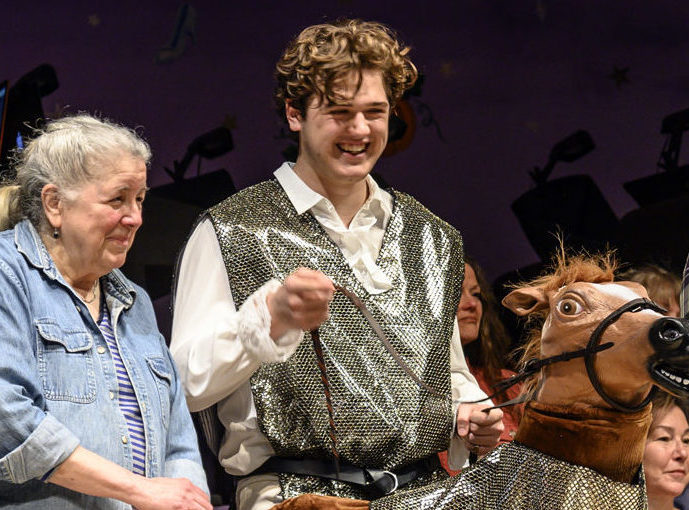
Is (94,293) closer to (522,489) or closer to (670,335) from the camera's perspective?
(522,489)

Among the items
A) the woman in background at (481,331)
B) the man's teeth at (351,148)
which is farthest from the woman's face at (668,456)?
the man's teeth at (351,148)

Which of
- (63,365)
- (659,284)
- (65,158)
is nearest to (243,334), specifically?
(63,365)

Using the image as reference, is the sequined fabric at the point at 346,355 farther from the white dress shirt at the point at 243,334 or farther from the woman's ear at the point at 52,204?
the woman's ear at the point at 52,204

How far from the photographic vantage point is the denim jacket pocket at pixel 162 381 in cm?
217

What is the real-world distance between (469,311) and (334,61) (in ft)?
5.30

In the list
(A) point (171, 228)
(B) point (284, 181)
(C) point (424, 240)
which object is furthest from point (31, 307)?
(A) point (171, 228)

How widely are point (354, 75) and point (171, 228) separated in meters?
1.30

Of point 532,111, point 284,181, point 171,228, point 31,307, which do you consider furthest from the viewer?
point 532,111

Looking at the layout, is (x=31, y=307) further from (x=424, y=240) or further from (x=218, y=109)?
(x=218, y=109)

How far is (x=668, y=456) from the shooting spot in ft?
10.0

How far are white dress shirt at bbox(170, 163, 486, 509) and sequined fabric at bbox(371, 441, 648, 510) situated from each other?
0.42 meters

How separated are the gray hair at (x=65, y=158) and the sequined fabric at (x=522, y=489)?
2.87ft

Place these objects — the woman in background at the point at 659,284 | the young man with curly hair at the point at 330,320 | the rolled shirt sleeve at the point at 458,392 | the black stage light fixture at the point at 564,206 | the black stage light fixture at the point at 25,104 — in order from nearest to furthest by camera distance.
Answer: the young man with curly hair at the point at 330,320, the rolled shirt sleeve at the point at 458,392, the black stage light fixture at the point at 25,104, the woman in background at the point at 659,284, the black stage light fixture at the point at 564,206

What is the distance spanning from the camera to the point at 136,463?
2047mm
